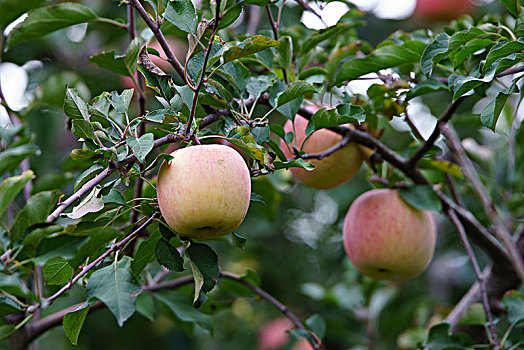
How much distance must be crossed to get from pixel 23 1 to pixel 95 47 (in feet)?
3.99

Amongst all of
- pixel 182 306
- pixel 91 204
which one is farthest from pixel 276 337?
pixel 91 204

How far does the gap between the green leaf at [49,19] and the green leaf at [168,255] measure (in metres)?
0.51

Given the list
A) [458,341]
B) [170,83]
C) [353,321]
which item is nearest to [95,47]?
[353,321]

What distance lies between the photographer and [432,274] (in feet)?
8.11

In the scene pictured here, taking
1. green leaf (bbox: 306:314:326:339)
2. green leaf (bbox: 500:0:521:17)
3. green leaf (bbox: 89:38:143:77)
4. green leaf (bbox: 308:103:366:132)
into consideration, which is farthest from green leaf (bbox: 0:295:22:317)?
green leaf (bbox: 500:0:521:17)

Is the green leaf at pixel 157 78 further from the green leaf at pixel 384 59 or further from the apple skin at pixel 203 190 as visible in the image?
the green leaf at pixel 384 59

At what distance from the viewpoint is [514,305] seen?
1.24 metres

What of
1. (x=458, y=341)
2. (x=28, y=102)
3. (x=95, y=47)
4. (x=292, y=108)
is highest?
(x=292, y=108)

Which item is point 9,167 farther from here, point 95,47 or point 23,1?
point 95,47

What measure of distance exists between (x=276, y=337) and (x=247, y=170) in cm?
160

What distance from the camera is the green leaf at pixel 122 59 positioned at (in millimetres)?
Result: 946

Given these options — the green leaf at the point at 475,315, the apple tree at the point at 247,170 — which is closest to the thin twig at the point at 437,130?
the apple tree at the point at 247,170

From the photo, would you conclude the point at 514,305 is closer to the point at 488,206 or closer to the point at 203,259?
the point at 488,206

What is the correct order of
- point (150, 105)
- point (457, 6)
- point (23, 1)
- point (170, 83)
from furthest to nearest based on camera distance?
point (457, 6) → point (150, 105) → point (23, 1) → point (170, 83)
